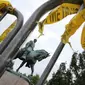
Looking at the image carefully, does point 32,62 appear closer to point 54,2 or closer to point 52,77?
point 54,2

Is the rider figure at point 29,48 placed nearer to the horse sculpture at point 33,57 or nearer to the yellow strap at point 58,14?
the horse sculpture at point 33,57

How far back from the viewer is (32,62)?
18984 mm

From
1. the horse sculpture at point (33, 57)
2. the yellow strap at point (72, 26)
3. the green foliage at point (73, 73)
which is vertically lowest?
the yellow strap at point (72, 26)

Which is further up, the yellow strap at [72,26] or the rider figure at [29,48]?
the rider figure at [29,48]

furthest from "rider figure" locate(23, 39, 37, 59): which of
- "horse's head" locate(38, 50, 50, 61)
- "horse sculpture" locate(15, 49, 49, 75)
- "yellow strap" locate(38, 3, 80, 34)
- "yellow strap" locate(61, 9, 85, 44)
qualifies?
"yellow strap" locate(61, 9, 85, 44)

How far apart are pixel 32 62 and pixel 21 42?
14544 millimetres

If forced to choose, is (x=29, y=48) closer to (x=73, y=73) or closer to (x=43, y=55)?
(x=43, y=55)

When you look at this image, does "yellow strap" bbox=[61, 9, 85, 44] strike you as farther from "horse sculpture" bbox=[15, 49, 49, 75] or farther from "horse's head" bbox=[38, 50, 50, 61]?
"horse's head" bbox=[38, 50, 50, 61]

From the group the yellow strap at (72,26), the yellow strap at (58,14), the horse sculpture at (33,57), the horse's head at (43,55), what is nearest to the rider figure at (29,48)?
the horse sculpture at (33,57)

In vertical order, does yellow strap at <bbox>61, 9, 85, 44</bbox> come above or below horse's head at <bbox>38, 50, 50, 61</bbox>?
below

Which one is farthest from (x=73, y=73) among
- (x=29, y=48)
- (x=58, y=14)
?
(x=58, y=14)

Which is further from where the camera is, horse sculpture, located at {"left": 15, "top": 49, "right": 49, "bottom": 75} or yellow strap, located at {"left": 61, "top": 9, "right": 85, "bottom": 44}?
horse sculpture, located at {"left": 15, "top": 49, "right": 49, "bottom": 75}

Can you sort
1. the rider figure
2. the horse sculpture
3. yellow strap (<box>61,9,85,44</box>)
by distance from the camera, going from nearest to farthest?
yellow strap (<box>61,9,85,44</box>) → the horse sculpture → the rider figure

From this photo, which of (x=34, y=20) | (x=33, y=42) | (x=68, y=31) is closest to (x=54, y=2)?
(x=34, y=20)
